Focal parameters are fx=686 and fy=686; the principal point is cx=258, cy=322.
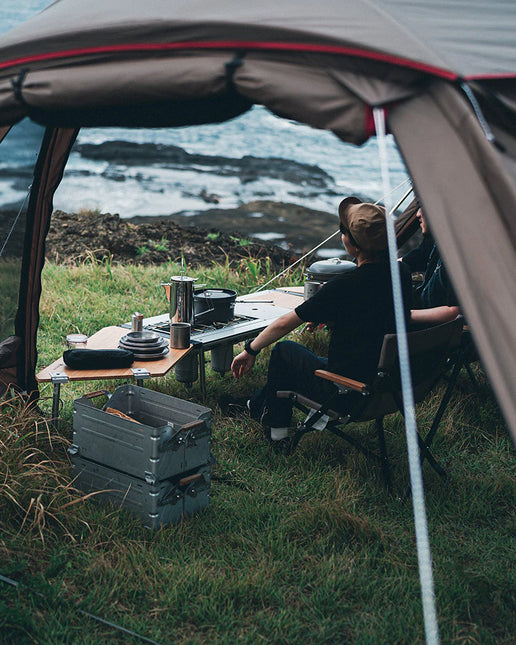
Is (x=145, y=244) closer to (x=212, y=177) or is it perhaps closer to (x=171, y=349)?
(x=171, y=349)

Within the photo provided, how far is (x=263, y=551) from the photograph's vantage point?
3.18 meters

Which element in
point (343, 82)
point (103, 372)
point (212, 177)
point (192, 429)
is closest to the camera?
point (343, 82)

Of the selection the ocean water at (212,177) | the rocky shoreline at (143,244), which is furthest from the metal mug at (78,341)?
the ocean water at (212,177)

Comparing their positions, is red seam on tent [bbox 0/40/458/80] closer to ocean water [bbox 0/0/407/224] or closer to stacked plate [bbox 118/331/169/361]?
stacked plate [bbox 118/331/169/361]

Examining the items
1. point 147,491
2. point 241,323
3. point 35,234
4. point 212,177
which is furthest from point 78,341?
point 212,177

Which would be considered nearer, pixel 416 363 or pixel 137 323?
pixel 416 363

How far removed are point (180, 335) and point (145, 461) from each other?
1.10m

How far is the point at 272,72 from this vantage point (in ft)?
7.75

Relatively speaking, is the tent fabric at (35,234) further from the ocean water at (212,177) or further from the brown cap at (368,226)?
the ocean water at (212,177)

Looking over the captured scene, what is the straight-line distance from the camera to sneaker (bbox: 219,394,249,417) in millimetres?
4707

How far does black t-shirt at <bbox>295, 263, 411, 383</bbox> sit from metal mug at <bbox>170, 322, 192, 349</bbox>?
85 centimetres

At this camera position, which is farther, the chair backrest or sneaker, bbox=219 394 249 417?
sneaker, bbox=219 394 249 417

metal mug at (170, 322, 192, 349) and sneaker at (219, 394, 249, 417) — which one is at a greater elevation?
metal mug at (170, 322, 192, 349)

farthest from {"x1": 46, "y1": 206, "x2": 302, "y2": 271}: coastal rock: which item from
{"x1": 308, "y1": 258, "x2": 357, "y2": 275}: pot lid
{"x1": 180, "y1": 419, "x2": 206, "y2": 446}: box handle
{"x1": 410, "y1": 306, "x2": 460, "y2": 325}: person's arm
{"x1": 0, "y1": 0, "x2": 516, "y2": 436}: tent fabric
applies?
{"x1": 0, "y1": 0, "x2": 516, "y2": 436}: tent fabric
